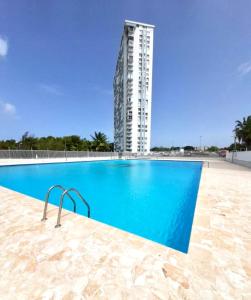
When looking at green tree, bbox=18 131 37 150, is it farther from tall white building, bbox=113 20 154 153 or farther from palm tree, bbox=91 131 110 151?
tall white building, bbox=113 20 154 153

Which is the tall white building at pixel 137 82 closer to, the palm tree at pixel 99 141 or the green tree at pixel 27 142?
the palm tree at pixel 99 141

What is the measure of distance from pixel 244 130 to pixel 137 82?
3317cm

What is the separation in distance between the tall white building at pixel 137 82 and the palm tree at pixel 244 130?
25.2 meters

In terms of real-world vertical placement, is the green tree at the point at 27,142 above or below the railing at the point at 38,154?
above

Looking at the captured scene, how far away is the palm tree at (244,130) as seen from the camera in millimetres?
31194

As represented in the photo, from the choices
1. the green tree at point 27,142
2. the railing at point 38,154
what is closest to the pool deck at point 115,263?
the railing at point 38,154

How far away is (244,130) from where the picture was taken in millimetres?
32344

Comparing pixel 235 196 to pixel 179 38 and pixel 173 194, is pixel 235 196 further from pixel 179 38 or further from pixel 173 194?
pixel 179 38

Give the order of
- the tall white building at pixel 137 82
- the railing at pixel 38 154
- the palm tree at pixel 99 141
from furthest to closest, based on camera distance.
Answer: the tall white building at pixel 137 82 < the palm tree at pixel 99 141 < the railing at pixel 38 154

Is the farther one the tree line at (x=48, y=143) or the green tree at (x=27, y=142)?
the green tree at (x=27, y=142)

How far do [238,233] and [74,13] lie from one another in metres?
17.9

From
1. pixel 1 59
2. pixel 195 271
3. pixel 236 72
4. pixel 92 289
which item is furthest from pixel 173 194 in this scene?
pixel 1 59

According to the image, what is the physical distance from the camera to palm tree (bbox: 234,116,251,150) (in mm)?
31194

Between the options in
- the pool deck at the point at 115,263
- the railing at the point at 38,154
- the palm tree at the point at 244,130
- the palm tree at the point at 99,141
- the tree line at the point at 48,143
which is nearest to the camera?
the pool deck at the point at 115,263
